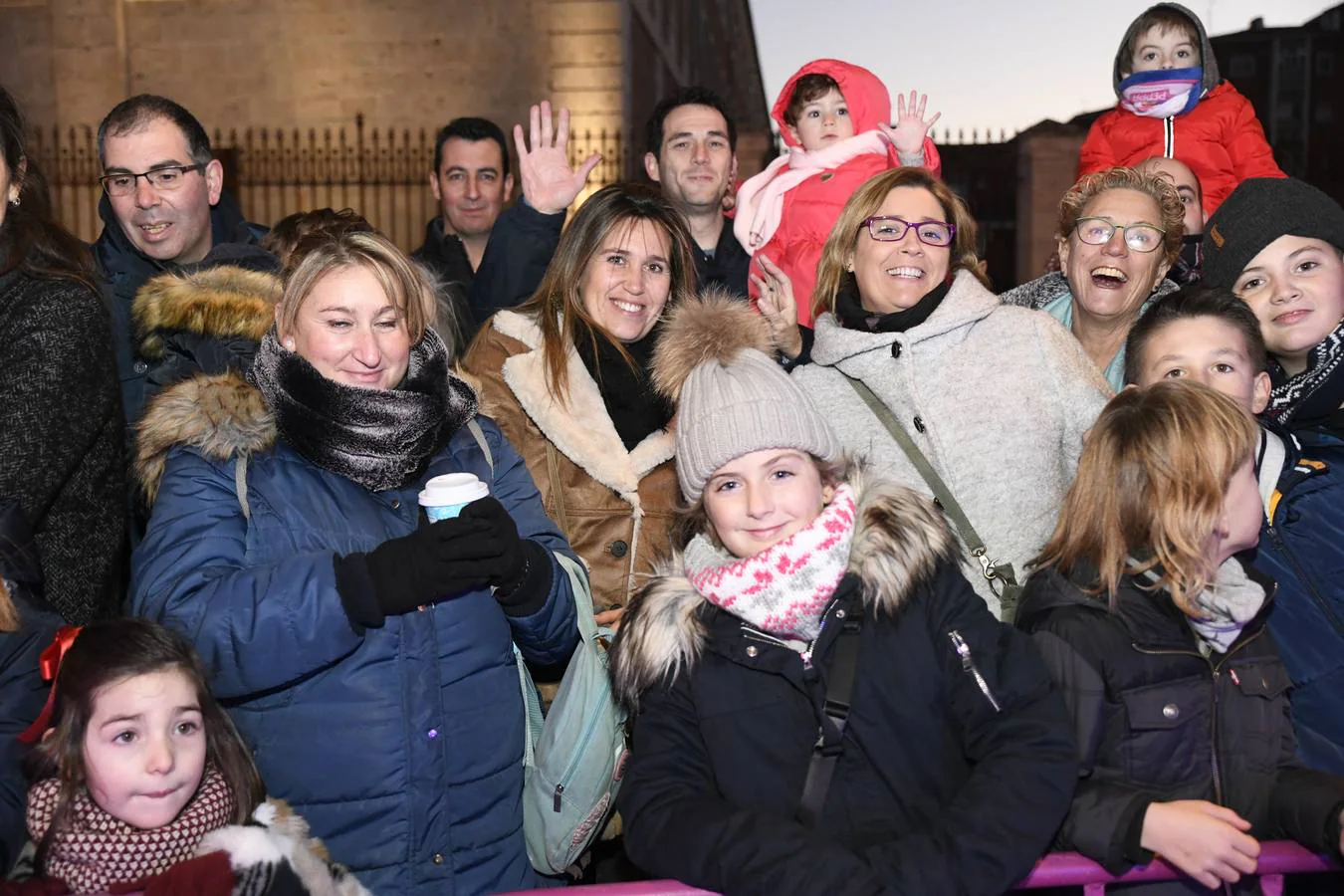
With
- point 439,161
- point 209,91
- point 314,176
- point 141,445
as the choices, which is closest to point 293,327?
point 141,445

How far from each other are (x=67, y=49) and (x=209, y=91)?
215cm

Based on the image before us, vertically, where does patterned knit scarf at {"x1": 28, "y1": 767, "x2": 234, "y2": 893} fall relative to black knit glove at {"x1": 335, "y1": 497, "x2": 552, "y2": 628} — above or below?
below

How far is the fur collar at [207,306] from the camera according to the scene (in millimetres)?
3775

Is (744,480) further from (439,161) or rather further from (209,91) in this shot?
(209,91)

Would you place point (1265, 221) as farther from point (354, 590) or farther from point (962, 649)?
point (354, 590)

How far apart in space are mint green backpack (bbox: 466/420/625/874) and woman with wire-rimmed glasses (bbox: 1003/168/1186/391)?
2.13 m

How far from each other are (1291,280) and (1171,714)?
6.57ft

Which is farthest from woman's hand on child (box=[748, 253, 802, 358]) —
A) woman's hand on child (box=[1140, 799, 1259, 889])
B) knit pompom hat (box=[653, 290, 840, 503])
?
woman's hand on child (box=[1140, 799, 1259, 889])

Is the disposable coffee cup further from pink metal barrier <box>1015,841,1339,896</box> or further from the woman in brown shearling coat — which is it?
pink metal barrier <box>1015,841,1339,896</box>

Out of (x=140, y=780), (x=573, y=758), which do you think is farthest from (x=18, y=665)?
(x=573, y=758)

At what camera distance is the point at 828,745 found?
2557 mm

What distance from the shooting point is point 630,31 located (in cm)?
1767

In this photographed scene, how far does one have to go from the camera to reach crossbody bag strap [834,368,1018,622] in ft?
11.3

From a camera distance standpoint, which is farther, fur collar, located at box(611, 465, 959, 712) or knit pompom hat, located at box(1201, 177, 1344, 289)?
knit pompom hat, located at box(1201, 177, 1344, 289)
